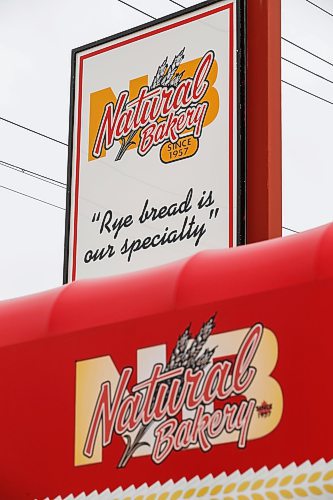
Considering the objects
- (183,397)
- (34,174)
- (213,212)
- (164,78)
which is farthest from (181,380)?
(34,174)

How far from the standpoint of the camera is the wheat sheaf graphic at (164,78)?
5.32 metres

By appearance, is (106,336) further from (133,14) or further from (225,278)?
(133,14)

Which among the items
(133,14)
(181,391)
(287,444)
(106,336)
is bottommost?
(287,444)

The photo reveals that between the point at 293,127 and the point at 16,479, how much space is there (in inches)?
378

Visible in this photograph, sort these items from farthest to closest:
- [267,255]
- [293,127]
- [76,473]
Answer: [293,127]
[76,473]
[267,255]

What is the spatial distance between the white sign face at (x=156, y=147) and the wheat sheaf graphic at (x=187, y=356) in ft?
5.15

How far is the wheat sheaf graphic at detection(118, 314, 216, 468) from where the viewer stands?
323 centimetres

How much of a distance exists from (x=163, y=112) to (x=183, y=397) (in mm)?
2329

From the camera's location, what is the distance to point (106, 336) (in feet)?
11.3

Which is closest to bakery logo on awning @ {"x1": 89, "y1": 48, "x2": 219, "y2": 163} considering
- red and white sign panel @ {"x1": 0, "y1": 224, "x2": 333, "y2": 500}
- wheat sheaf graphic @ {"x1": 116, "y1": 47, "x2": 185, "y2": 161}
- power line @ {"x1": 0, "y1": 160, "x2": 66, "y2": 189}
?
wheat sheaf graphic @ {"x1": 116, "y1": 47, "x2": 185, "y2": 161}

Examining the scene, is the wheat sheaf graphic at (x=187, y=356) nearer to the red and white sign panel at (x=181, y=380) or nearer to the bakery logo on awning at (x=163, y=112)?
the red and white sign panel at (x=181, y=380)

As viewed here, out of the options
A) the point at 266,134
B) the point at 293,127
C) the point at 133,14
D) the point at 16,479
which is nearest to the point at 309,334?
the point at 16,479

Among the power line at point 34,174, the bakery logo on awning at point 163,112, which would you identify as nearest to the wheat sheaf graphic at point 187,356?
the bakery logo on awning at point 163,112

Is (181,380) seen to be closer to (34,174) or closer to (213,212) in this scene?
(213,212)
